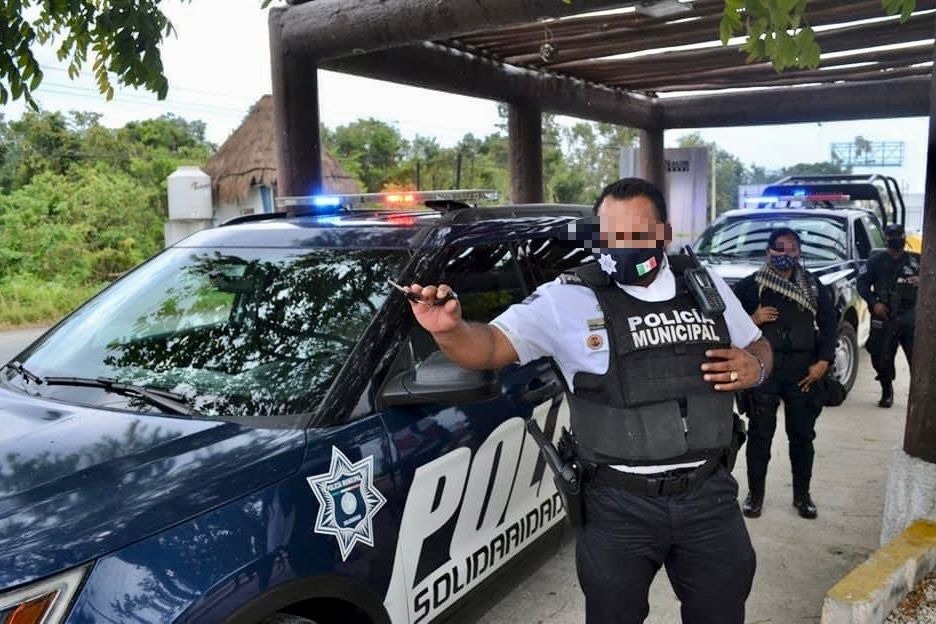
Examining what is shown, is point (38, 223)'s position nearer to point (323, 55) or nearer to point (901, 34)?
point (323, 55)

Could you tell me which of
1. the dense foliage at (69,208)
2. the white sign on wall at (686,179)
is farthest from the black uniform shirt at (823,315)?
the dense foliage at (69,208)

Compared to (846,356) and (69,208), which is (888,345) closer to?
(846,356)

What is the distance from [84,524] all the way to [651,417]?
4.51ft

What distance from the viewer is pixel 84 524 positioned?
1.61 m

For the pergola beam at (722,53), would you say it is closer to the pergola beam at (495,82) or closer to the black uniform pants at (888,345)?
the pergola beam at (495,82)

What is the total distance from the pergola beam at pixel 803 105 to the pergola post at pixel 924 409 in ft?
19.3

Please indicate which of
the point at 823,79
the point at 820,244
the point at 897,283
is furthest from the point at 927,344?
the point at 823,79

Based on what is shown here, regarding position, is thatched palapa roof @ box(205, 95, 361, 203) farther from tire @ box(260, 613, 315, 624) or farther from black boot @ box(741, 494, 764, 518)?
tire @ box(260, 613, 315, 624)

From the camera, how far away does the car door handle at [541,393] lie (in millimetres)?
2885

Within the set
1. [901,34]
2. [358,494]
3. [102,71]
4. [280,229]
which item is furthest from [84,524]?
[901,34]

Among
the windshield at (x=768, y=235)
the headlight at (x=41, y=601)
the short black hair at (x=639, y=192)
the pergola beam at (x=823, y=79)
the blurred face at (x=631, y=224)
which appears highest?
the pergola beam at (x=823, y=79)

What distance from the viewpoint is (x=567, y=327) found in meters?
2.07

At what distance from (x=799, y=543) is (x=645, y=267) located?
8.34ft

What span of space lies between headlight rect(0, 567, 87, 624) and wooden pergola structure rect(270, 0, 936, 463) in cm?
319
